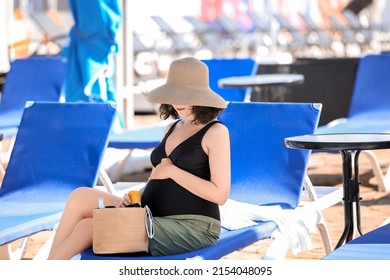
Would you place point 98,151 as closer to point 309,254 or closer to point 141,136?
point 309,254

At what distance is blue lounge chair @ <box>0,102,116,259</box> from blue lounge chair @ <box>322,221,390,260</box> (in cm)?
164

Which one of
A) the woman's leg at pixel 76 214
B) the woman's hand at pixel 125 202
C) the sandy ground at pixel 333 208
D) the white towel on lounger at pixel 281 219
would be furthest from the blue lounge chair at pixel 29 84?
the woman's hand at pixel 125 202

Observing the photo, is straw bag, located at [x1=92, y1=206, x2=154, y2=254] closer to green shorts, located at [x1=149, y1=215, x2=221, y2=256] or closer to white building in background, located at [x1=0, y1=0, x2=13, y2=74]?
green shorts, located at [x1=149, y1=215, x2=221, y2=256]

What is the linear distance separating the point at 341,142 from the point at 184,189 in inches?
24.8

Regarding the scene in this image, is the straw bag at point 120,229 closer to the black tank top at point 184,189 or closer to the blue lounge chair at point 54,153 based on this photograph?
the black tank top at point 184,189

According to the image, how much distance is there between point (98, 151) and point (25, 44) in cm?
1349

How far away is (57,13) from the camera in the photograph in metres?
25.3

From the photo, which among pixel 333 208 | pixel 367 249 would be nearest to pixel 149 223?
pixel 367 249

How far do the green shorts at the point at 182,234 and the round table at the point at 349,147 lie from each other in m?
0.49

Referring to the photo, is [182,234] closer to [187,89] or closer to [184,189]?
[184,189]

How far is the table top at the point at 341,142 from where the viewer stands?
3.75 m

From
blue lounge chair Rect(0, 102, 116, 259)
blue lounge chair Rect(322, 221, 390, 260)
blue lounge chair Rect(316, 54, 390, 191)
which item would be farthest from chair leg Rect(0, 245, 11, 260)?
blue lounge chair Rect(316, 54, 390, 191)

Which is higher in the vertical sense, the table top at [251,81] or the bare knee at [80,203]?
the bare knee at [80,203]
